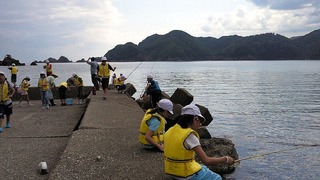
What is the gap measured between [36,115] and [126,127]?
492 cm

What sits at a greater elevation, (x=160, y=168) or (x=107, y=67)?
(x=107, y=67)

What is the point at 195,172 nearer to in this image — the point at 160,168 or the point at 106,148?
the point at 160,168

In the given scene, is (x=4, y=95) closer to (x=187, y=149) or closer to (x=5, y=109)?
(x=5, y=109)

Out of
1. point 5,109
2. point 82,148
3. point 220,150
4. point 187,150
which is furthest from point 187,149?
point 5,109

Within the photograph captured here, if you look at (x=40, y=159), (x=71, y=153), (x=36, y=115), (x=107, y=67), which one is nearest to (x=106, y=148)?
(x=71, y=153)

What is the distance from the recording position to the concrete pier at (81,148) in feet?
19.2

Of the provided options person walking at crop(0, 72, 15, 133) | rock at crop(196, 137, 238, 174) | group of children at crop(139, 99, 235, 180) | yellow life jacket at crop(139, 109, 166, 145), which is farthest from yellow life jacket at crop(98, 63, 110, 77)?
group of children at crop(139, 99, 235, 180)

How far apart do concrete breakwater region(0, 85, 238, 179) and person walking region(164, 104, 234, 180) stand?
2.68 ft

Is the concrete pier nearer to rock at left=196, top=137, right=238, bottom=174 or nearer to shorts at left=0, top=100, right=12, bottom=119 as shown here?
shorts at left=0, top=100, right=12, bottom=119

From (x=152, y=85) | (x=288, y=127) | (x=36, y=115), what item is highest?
(x=152, y=85)

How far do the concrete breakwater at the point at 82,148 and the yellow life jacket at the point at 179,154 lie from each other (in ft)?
2.54

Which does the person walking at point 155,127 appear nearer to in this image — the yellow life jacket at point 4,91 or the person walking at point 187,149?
the person walking at point 187,149

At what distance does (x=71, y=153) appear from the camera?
6766 mm

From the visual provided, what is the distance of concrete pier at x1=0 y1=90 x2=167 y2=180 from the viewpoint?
587cm
